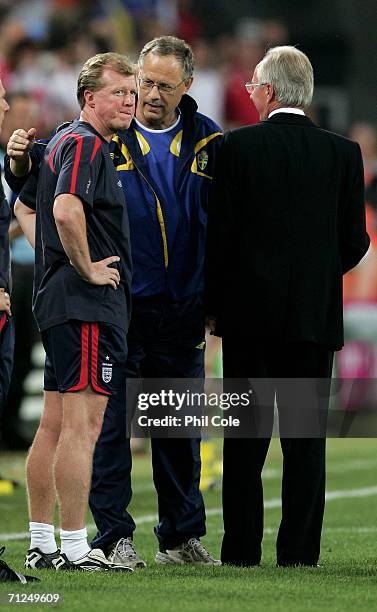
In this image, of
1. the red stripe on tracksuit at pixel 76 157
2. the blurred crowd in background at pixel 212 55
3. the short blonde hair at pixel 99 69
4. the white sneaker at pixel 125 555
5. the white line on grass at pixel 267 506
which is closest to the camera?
the red stripe on tracksuit at pixel 76 157

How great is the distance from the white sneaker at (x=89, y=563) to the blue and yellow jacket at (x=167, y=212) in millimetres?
1221

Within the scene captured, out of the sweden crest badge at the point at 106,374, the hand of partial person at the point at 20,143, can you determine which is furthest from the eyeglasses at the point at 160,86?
the sweden crest badge at the point at 106,374

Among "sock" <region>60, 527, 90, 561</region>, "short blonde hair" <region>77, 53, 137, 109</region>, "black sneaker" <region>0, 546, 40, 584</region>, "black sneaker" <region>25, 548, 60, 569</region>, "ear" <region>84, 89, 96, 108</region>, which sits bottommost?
"black sneaker" <region>25, 548, 60, 569</region>

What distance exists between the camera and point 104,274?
16.8ft

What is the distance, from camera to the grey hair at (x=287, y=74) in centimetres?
551

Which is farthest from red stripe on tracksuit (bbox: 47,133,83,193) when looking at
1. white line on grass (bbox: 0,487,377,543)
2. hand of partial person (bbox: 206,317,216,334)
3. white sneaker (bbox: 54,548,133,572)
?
white line on grass (bbox: 0,487,377,543)

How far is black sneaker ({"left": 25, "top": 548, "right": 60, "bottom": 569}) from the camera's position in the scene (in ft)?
17.5

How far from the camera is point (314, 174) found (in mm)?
5508

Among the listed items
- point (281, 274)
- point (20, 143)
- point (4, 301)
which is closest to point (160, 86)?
point (20, 143)

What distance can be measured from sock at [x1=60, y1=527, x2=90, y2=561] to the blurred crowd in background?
713 centimetres

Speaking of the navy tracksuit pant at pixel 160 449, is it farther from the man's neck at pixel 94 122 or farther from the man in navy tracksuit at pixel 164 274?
the man's neck at pixel 94 122

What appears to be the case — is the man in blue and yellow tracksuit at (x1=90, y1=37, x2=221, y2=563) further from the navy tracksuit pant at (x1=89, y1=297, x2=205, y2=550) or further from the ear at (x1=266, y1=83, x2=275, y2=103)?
the ear at (x1=266, y1=83, x2=275, y2=103)

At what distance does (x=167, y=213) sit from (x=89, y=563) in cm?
158

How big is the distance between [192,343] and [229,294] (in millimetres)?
509
